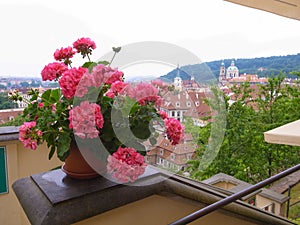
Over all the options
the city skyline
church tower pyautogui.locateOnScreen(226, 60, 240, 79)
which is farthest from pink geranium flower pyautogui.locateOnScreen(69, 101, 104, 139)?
church tower pyautogui.locateOnScreen(226, 60, 240, 79)

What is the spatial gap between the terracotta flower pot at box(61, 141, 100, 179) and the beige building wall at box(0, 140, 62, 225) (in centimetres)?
94

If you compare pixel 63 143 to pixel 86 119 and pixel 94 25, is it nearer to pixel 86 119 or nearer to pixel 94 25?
pixel 86 119

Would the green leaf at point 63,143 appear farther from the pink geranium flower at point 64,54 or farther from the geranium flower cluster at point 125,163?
the pink geranium flower at point 64,54

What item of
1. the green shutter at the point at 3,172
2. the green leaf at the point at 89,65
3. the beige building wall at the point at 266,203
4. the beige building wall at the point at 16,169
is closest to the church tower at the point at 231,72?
the green leaf at the point at 89,65

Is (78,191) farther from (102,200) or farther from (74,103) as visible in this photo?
(74,103)

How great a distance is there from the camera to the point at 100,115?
26.5 inches

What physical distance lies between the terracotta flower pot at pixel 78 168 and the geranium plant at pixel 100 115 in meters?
0.04

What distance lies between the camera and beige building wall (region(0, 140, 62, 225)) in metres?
1.62

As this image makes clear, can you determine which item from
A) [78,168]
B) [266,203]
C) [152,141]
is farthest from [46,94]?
[266,203]

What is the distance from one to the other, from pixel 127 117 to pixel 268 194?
2402mm

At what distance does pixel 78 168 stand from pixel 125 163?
0.18 metres

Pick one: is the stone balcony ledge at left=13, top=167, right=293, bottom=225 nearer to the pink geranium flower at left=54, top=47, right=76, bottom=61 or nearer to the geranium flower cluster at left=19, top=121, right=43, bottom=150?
the geranium flower cluster at left=19, top=121, right=43, bottom=150

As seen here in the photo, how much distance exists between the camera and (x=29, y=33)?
156 cm

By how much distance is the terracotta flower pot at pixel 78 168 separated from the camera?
31.0 inches
